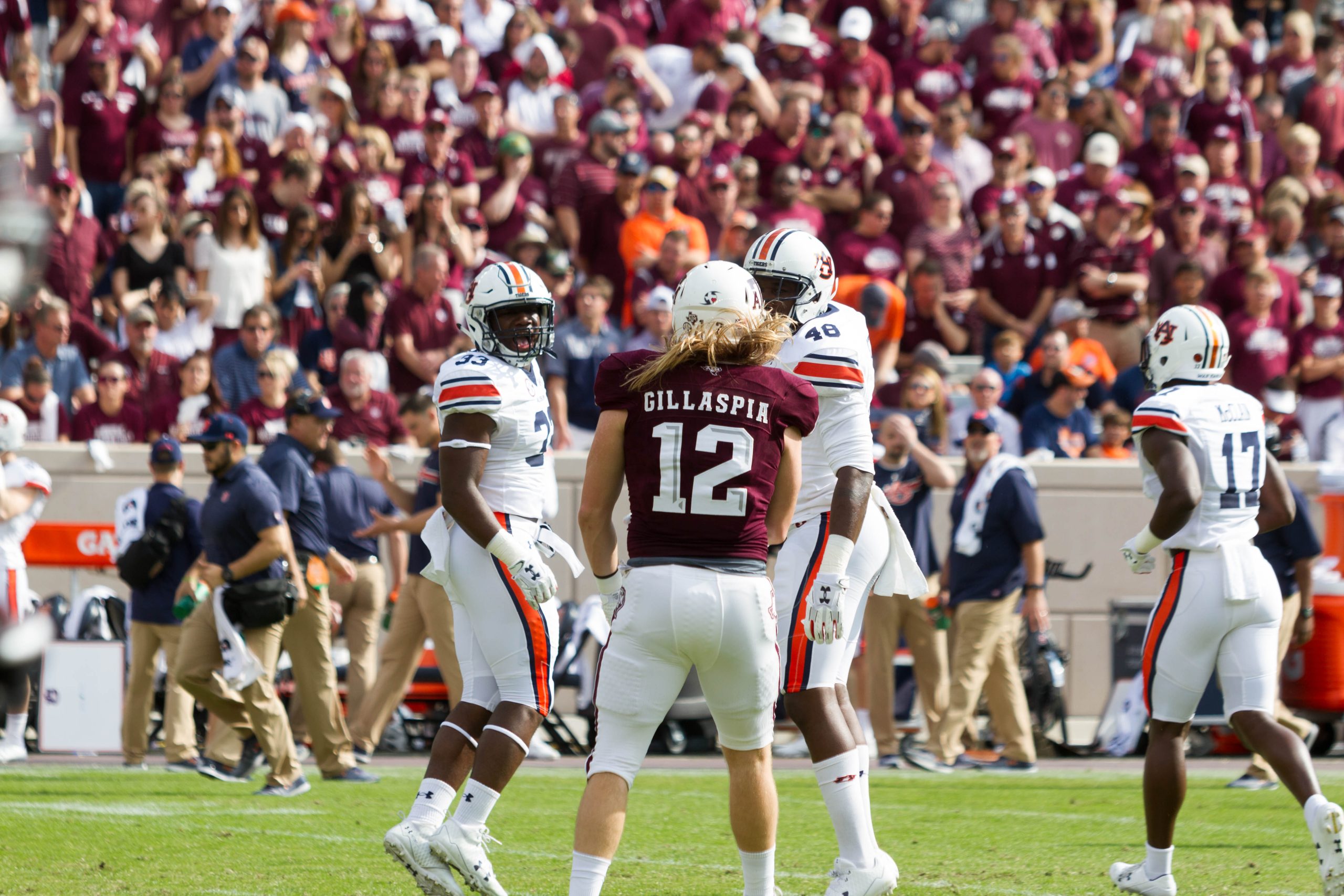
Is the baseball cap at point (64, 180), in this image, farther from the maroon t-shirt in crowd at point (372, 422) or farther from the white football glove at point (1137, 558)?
the white football glove at point (1137, 558)

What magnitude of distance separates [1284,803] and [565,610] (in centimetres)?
467

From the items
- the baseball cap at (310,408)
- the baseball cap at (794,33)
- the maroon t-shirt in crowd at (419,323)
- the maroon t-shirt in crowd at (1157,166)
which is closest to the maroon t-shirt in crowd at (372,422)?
the maroon t-shirt in crowd at (419,323)

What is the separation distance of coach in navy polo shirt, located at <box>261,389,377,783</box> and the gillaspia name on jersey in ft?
15.2

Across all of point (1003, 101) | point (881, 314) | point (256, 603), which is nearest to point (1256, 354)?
point (881, 314)

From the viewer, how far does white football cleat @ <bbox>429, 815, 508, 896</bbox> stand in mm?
5773

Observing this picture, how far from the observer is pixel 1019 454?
41.7 feet

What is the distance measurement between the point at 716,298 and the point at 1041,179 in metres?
9.91

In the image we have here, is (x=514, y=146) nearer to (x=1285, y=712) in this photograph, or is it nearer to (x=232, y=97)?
(x=232, y=97)

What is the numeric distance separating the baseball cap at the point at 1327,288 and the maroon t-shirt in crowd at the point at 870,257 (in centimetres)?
326

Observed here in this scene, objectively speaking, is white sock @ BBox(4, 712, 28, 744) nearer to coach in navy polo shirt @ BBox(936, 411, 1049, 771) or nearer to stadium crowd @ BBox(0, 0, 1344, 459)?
stadium crowd @ BBox(0, 0, 1344, 459)

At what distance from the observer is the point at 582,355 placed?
13070 mm

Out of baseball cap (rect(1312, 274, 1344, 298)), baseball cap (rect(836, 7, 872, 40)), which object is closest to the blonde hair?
baseball cap (rect(1312, 274, 1344, 298))

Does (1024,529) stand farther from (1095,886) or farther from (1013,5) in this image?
(1013,5)

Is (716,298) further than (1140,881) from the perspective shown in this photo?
No
